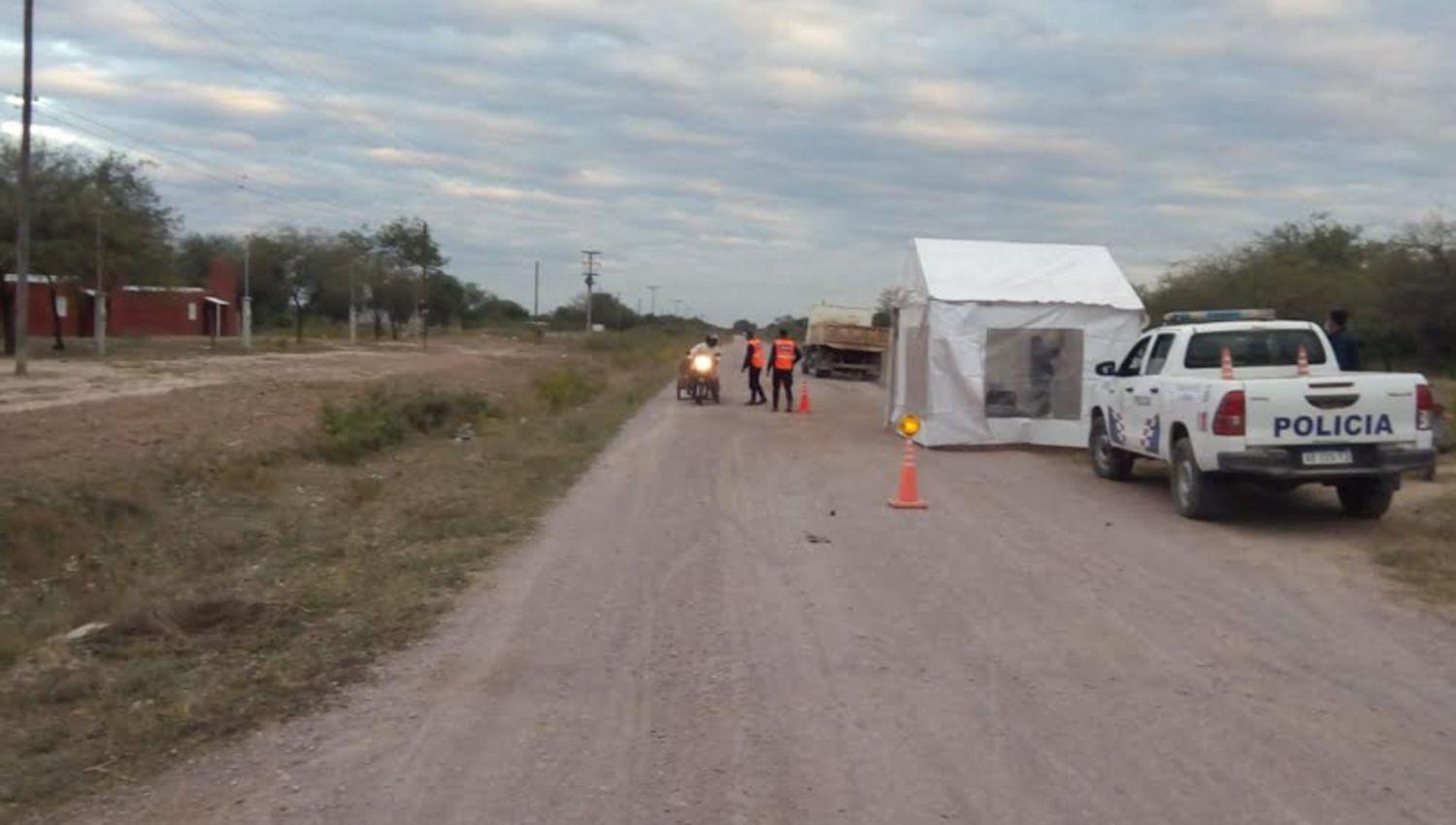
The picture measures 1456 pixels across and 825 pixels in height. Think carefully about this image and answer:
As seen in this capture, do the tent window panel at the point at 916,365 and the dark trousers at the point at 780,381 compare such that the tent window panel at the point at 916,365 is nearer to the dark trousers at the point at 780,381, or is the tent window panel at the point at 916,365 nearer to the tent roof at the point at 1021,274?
the tent roof at the point at 1021,274

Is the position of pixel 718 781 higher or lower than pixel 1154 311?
lower

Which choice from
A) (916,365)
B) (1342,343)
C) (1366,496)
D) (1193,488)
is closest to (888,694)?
(1193,488)

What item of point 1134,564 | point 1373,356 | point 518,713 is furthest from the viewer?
point 1373,356

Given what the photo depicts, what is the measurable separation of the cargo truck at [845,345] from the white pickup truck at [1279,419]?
35.0 meters

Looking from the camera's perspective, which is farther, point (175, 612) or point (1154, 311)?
point (1154, 311)

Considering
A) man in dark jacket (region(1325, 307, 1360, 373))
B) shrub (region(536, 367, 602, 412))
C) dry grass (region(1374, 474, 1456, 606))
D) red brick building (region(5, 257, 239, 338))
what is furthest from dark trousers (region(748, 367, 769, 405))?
red brick building (region(5, 257, 239, 338))

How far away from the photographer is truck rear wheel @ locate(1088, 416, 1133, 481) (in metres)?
17.0

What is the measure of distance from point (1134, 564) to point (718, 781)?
6199 mm

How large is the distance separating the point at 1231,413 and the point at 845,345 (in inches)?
1526

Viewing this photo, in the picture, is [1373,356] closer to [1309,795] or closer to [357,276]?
[1309,795]

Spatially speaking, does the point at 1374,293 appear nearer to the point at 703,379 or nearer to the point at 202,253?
the point at 703,379

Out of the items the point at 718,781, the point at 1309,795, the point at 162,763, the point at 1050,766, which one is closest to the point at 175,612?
the point at 162,763

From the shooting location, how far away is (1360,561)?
1137 cm

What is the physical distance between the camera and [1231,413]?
1253cm
